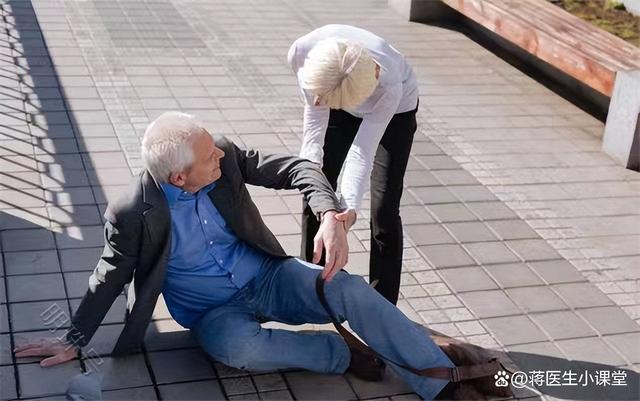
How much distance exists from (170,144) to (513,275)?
229cm

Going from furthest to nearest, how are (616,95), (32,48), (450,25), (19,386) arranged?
1. (450,25)
2. (32,48)
3. (616,95)
4. (19,386)

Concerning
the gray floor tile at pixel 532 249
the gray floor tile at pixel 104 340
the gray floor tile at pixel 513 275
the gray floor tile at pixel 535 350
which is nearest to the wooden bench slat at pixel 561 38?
the gray floor tile at pixel 532 249

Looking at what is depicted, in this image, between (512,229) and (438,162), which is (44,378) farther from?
(438,162)

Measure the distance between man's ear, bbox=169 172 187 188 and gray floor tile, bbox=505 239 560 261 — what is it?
2358mm

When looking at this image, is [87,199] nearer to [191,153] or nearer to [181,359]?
[181,359]

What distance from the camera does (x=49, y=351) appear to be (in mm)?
3770

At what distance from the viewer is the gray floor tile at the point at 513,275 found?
4.79 metres

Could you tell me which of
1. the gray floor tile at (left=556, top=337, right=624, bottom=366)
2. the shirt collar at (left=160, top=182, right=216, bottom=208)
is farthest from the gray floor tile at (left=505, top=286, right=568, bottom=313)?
the shirt collar at (left=160, top=182, right=216, bottom=208)

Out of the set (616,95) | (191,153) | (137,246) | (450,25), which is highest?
(191,153)

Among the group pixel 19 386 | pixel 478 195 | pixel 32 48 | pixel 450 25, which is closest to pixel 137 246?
pixel 19 386

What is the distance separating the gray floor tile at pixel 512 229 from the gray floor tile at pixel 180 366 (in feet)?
7.18

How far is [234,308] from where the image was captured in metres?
3.78

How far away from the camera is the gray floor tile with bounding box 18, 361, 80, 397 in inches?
141

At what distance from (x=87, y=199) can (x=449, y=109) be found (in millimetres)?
3353
